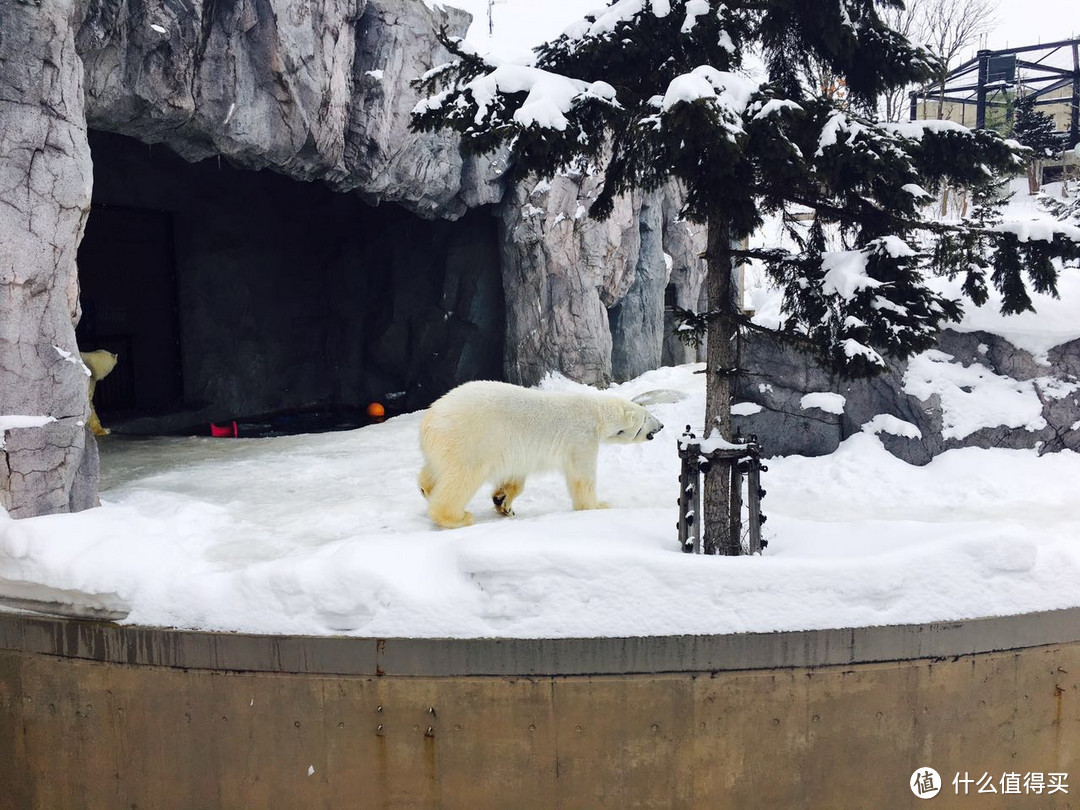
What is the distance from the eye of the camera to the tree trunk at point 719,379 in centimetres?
438

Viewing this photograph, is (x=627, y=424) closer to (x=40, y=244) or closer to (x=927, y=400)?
(x=927, y=400)

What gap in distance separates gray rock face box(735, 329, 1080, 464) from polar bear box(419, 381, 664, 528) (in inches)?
86.9

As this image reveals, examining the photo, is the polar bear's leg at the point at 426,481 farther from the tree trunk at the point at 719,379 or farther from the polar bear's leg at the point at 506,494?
the tree trunk at the point at 719,379

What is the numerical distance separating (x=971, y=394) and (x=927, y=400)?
16.0 inches

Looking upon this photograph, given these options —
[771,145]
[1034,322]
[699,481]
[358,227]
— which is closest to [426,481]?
[699,481]

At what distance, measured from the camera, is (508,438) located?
5035 millimetres

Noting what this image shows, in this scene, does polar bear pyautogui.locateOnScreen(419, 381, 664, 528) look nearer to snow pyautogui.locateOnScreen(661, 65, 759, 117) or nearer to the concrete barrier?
the concrete barrier

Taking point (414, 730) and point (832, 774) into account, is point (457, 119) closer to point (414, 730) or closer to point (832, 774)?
point (414, 730)

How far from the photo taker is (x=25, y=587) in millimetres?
4129

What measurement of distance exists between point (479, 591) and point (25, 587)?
2330 millimetres

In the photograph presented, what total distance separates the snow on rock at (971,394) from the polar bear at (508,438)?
2988 mm

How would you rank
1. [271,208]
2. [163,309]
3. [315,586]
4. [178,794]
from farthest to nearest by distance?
[271,208] < [163,309] < [178,794] < [315,586]

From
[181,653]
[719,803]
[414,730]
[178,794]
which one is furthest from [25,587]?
[719,803]

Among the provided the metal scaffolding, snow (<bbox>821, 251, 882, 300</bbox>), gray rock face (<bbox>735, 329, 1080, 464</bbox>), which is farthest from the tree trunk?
the metal scaffolding
